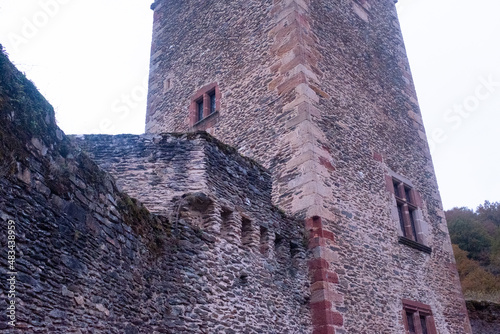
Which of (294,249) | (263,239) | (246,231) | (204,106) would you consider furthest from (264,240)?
(204,106)

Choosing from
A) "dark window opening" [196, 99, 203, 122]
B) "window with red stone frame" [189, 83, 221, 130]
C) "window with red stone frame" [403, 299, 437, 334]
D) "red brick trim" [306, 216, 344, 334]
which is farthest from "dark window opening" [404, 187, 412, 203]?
"dark window opening" [196, 99, 203, 122]

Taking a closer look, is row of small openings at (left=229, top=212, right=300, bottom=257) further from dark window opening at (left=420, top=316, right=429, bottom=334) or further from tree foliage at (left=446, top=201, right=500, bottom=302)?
tree foliage at (left=446, top=201, right=500, bottom=302)

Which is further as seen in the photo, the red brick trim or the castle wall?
the castle wall

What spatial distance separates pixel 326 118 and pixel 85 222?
651 centimetres

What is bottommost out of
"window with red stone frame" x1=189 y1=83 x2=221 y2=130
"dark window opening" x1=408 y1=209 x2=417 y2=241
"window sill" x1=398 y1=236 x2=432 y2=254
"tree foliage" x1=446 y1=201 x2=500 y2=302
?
"window sill" x1=398 y1=236 x2=432 y2=254

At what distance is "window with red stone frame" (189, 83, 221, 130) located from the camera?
1250 cm

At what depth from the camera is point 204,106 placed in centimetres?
1283

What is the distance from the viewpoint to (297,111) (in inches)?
412

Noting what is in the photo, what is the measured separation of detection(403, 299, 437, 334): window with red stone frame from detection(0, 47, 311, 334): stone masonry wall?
105 inches

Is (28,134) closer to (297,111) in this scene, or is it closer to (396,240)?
(297,111)

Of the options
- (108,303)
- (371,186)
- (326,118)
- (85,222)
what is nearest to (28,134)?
(85,222)

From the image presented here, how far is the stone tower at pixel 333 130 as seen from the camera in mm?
9672

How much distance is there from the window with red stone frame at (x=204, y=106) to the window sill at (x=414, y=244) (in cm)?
504

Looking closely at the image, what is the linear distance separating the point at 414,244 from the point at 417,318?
1.64 meters
